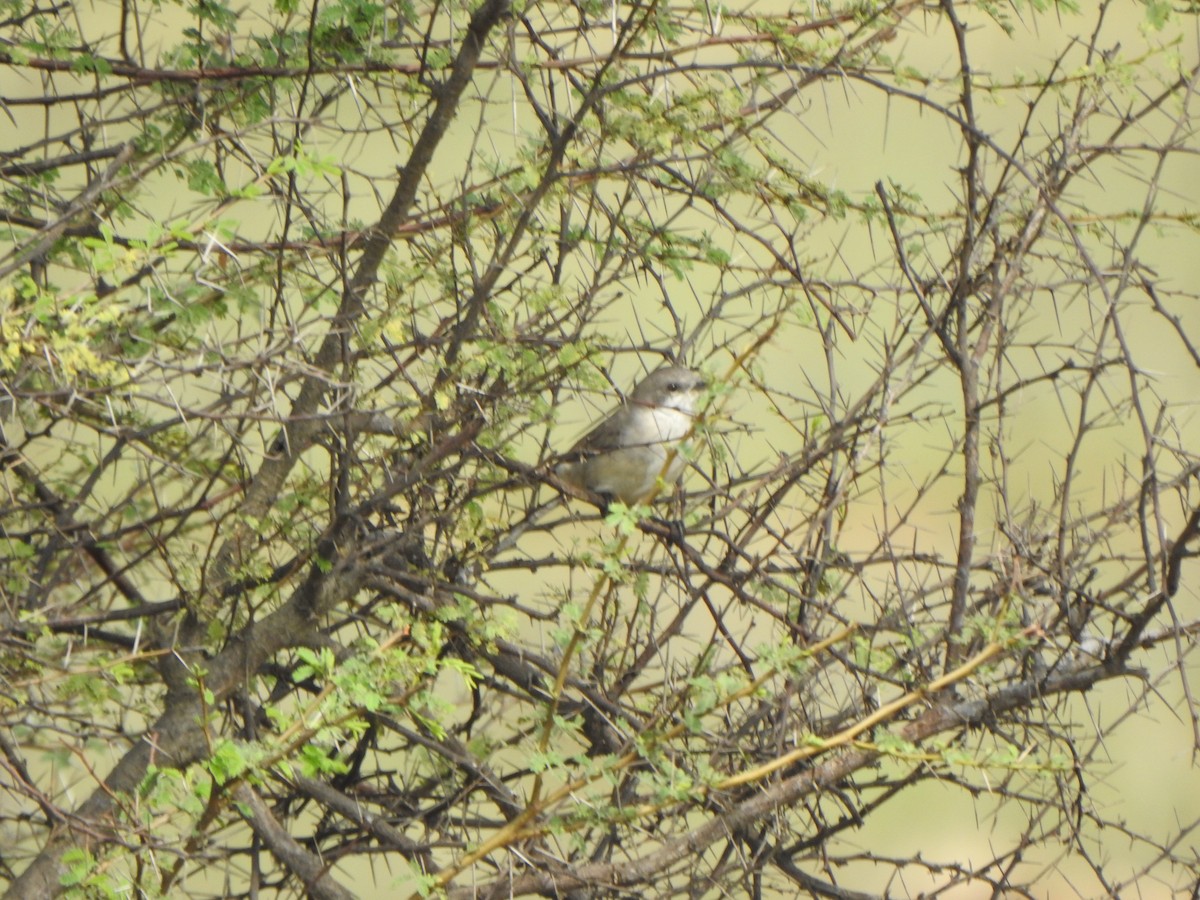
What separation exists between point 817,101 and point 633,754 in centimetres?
588

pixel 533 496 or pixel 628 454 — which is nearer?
pixel 533 496

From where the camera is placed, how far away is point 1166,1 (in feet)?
9.24

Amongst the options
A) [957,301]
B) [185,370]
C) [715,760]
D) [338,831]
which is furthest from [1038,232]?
[338,831]

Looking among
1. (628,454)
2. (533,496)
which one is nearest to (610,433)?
(628,454)

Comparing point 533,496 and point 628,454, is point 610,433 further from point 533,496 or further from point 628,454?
point 533,496

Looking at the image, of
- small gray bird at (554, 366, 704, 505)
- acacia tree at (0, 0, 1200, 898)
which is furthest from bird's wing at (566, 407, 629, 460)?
acacia tree at (0, 0, 1200, 898)

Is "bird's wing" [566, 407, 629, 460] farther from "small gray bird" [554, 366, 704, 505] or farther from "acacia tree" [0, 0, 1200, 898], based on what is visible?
"acacia tree" [0, 0, 1200, 898]

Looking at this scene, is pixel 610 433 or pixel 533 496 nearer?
pixel 533 496

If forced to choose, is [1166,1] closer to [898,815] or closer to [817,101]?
[817,101]

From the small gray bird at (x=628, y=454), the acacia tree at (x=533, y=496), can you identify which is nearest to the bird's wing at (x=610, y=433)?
the small gray bird at (x=628, y=454)

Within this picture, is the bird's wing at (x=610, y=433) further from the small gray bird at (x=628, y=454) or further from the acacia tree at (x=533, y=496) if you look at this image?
the acacia tree at (x=533, y=496)

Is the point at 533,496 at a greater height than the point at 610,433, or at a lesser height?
lesser

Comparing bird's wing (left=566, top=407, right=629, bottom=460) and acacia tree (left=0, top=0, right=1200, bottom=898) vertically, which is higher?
bird's wing (left=566, top=407, right=629, bottom=460)

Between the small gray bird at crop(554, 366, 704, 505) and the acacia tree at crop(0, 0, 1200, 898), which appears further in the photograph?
the small gray bird at crop(554, 366, 704, 505)
